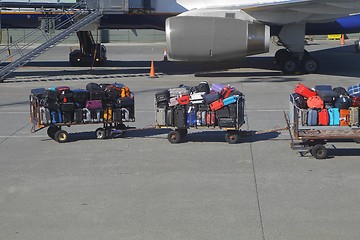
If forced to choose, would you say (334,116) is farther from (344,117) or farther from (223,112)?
(223,112)

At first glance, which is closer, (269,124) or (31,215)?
(31,215)

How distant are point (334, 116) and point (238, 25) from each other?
11.7m

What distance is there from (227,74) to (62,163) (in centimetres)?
1437

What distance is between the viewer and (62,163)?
1144cm

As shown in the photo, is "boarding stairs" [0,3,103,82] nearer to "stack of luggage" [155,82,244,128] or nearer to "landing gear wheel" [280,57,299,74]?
"landing gear wheel" [280,57,299,74]

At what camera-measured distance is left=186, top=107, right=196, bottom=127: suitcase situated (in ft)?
41.5

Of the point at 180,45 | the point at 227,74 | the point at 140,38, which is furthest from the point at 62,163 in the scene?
the point at 140,38

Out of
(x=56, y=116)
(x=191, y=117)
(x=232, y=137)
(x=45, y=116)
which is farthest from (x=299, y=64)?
(x=45, y=116)

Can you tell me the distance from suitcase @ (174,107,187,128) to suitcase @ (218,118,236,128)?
72cm

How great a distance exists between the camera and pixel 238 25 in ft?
73.8

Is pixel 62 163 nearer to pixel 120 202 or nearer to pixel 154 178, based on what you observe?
pixel 154 178

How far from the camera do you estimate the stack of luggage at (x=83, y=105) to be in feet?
42.6

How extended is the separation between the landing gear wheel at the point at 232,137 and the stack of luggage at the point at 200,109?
23cm

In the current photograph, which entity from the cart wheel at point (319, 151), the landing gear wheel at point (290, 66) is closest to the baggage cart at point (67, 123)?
the cart wheel at point (319, 151)
